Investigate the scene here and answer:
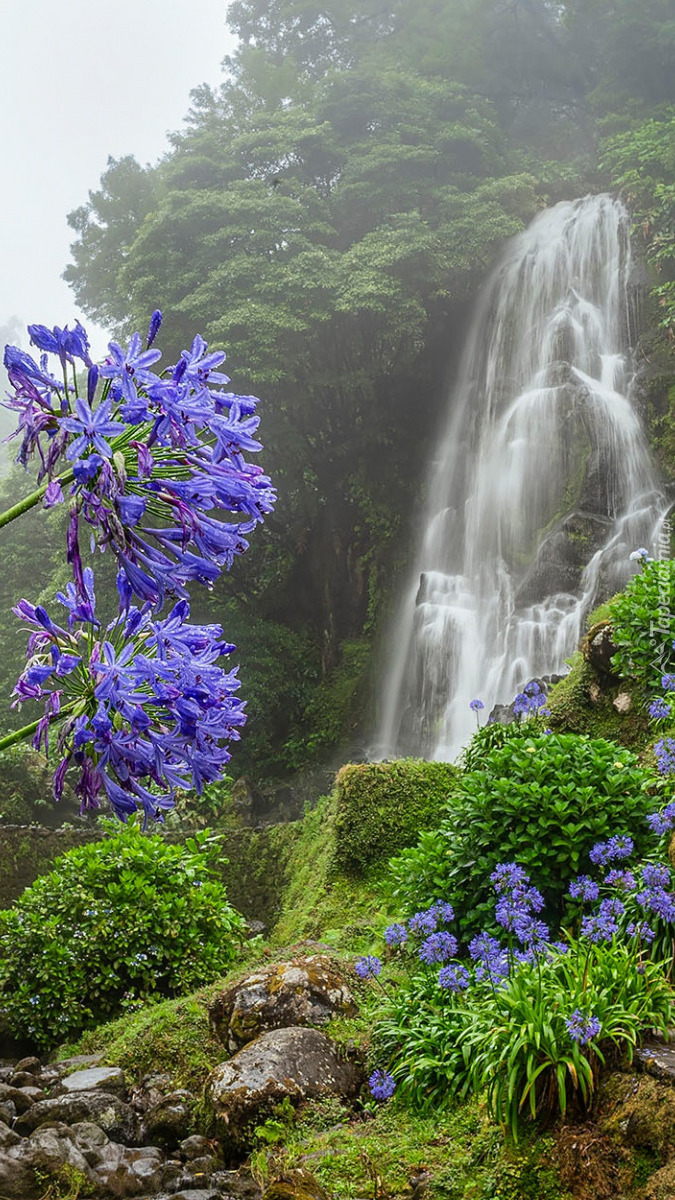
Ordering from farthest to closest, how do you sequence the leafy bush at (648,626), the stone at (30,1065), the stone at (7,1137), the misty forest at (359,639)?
1. the leafy bush at (648,626)
2. the stone at (30,1065)
3. the stone at (7,1137)
4. the misty forest at (359,639)

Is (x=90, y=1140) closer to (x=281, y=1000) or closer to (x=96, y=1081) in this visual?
(x=96, y=1081)

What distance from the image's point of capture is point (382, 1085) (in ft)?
11.9

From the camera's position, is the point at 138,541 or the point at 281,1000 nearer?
the point at 138,541

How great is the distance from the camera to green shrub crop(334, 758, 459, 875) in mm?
7938

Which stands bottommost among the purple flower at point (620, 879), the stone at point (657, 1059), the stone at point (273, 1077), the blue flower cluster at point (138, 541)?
the stone at point (273, 1077)

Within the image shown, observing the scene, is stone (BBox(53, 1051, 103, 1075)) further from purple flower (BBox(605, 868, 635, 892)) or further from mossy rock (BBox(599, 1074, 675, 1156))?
mossy rock (BBox(599, 1074, 675, 1156))

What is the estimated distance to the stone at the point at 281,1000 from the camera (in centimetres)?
444

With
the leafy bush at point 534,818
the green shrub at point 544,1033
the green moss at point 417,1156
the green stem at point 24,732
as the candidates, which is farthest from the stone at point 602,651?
the green stem at point 24,732

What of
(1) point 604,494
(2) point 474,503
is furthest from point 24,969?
(2) point 474,503

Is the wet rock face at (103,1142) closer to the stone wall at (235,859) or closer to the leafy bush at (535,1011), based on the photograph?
the leafy bush at (535,1011)

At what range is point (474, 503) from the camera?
57.7ft

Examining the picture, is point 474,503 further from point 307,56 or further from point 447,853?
point 307,56

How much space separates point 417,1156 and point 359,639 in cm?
1677

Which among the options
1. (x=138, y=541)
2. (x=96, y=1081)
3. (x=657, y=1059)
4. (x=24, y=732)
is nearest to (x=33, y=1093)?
(x=96, y=1081)
